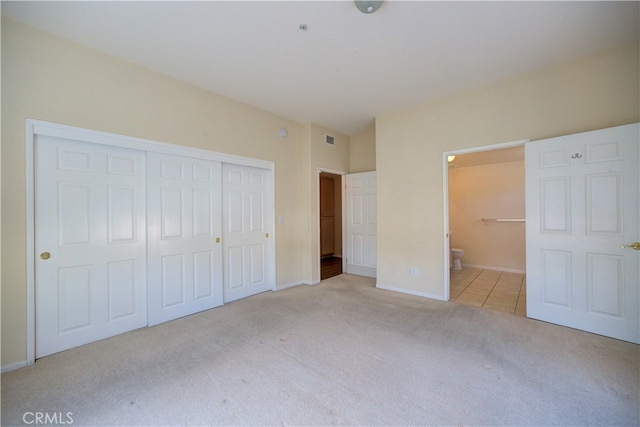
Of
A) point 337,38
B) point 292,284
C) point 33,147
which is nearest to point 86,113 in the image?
point 33,147

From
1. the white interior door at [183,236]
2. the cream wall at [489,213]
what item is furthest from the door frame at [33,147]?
the cream wall at [489,213]

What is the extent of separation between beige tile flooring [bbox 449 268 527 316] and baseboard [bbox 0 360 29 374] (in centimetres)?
463

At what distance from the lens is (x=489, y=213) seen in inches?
224

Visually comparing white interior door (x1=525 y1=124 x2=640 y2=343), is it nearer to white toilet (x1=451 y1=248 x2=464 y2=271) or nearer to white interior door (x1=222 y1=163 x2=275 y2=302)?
white toilet (x1=451 y1=248 x2=464 y2=271)

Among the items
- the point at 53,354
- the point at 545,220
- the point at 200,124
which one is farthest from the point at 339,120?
the point at 53,354

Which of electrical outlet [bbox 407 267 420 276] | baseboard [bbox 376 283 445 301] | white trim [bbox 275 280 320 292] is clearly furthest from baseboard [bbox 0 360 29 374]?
electrical outlet [bbox 407 267 420 276]

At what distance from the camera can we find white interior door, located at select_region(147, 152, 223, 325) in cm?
295

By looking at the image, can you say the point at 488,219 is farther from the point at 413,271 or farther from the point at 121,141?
the point at 121,141

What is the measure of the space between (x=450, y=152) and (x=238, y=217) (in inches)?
125

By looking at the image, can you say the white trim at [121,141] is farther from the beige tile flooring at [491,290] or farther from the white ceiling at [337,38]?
the beige tile flooring at [491,290]

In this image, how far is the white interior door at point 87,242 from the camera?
2.30 m

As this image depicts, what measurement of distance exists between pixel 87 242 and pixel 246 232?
70.8 inches

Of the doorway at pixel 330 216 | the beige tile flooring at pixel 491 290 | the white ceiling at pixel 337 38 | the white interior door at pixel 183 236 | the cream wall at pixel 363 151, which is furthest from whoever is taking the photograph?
the doorway at pixel 330 216

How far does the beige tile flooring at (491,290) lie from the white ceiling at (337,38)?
287 centimetres
